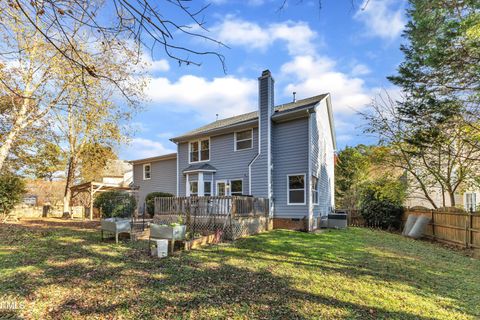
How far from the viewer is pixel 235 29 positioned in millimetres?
3324

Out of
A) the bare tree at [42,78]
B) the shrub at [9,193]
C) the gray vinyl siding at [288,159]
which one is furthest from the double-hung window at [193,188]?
the shrub at [9,193]

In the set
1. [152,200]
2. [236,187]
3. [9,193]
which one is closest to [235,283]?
[236,187]

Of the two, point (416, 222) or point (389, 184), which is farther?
point (389, 184)

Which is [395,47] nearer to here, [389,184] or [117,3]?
[389,184]

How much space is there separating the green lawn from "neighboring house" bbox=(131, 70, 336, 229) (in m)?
4.78

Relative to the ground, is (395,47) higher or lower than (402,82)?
higher

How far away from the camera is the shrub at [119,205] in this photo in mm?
14614

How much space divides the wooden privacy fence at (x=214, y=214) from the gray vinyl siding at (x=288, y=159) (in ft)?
5.99

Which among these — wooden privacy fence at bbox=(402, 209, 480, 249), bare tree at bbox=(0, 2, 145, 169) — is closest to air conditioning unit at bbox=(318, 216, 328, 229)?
wooden privacy fence at bbox=(402, 209, 480, 249)

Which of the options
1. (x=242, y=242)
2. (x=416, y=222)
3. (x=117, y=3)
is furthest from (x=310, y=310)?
(x=416, y=222)

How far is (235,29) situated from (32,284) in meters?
5.16

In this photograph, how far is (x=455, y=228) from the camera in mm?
10766

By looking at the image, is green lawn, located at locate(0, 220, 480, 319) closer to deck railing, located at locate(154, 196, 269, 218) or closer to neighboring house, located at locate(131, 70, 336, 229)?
deck railing, located at locate(154, 196, 269, 218)

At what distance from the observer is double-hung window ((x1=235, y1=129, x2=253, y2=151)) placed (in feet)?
45.7
